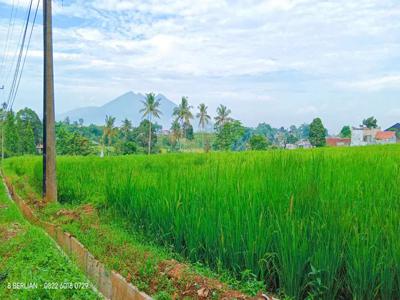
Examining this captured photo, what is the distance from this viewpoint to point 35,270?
4.68 metres

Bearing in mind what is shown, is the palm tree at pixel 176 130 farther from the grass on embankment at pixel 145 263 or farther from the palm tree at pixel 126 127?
the grass on embankment at pixel 145 263

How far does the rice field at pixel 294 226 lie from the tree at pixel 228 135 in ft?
145

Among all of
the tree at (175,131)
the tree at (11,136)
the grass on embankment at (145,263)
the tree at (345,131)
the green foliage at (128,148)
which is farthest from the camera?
the tree at (175,131)

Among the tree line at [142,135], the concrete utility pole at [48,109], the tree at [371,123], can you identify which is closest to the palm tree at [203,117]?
the tree line at [142,135]

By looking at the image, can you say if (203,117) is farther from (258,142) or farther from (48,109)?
(48,109)

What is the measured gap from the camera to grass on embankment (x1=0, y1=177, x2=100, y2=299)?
12.8ft

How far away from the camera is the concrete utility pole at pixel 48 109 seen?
30.3 ft

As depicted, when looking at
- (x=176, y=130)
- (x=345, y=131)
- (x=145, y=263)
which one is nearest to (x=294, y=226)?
(x=145, y=263)

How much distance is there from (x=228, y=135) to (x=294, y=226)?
4732 centimetres

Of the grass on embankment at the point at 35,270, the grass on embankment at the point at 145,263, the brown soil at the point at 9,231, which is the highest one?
the grass on embankment at the point at 145,263

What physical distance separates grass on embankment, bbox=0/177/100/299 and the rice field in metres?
1.17

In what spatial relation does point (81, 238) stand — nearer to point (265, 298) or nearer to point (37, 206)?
point (265, 298)

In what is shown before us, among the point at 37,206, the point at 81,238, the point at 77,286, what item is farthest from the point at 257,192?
the point at 37,206

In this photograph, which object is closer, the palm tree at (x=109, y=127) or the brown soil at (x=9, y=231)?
the brown soil at (x=9, y=231)
